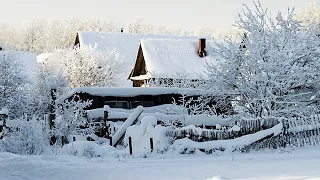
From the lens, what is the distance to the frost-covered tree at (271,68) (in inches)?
727

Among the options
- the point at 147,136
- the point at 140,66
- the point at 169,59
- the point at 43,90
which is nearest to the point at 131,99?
the point at 147,136

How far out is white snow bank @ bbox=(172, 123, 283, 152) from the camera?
15.0 meters

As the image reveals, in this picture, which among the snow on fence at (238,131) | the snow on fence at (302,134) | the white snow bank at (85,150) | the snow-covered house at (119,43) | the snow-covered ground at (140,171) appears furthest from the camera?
the snow-covered house at (119,43)

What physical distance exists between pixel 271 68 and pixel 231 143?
4.72m

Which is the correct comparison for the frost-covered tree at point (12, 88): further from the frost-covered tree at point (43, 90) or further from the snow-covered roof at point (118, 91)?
the snow-covered roof at point (118, 91)

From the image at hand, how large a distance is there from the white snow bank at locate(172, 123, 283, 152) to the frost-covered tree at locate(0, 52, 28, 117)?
61.7ft

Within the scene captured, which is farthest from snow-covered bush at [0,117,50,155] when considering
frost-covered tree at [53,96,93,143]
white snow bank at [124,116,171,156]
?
frost-covered tree at [53,96,93,143]

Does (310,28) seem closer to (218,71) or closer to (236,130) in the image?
(218,71)

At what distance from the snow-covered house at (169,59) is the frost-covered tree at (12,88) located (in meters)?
12.0

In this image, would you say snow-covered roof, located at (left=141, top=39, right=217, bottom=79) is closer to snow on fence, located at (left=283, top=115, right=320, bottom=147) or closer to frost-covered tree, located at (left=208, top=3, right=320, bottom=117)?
frost-covered tree, located at (left=208, top=3, right=320, bottom=117)

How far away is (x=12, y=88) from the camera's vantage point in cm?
3266

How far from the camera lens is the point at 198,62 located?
1709 inches

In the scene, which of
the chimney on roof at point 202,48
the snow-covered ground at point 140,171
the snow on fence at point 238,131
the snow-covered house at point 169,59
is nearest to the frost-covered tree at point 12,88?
the snow-covered house at point 169,59

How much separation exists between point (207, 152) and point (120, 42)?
4606 centimetres
